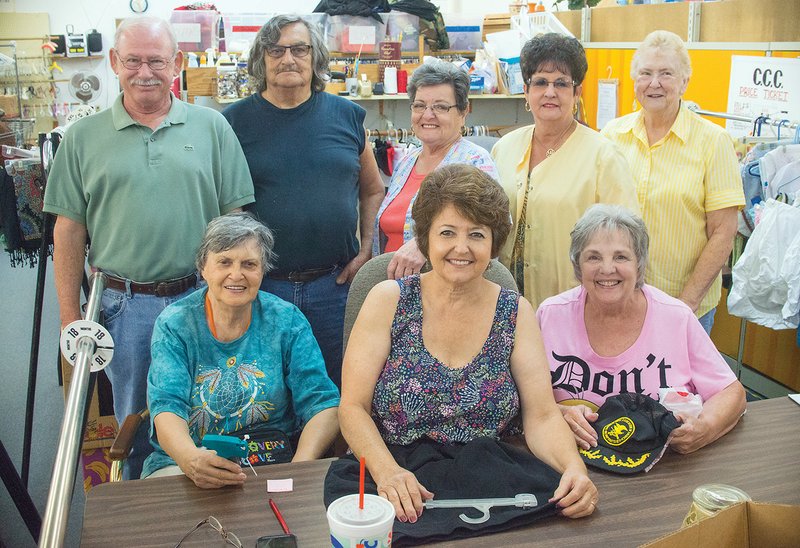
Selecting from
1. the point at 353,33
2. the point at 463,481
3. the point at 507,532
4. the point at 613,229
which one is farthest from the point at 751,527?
the point at 353,33

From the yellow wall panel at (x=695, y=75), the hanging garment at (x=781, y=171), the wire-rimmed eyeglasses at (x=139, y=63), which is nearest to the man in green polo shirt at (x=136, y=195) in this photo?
the wire-rimmed eyeglasses at (x=139, y=63)

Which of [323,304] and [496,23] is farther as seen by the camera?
[496,23]

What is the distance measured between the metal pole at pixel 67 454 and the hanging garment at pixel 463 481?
18.7 inches

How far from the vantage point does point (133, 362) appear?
2336 millimetres

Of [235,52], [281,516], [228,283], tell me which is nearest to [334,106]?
[228,283]

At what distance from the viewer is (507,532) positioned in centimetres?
138

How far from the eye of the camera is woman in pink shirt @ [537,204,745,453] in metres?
1.87

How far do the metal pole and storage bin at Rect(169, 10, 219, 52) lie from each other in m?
4.53

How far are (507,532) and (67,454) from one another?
80 centimetres

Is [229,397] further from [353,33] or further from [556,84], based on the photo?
[353,33]

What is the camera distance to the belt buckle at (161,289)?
2291mm

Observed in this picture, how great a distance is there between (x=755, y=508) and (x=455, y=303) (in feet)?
2.97

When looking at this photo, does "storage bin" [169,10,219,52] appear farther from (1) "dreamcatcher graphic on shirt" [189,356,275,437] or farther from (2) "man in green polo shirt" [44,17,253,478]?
(1) "dreamcatcher graphic on shirt" [189,356,275,437]

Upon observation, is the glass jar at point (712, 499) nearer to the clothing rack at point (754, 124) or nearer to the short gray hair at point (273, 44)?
→ the short gray hair at point (273, 44)
